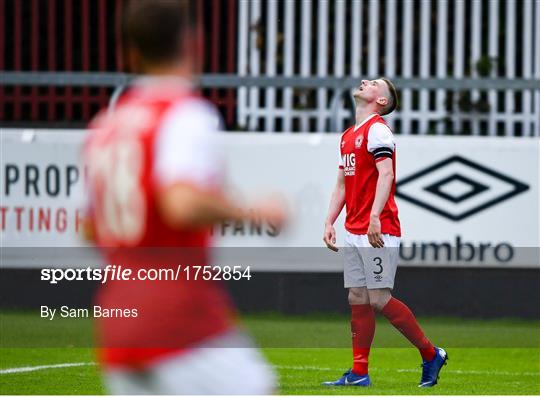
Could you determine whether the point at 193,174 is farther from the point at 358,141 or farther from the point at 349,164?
the point at 349,164

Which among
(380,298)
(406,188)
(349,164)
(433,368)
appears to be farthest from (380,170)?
(406,188)

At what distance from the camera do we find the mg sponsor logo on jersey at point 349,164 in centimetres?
882

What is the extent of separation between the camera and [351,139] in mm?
8812

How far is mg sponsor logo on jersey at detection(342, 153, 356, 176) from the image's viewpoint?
28.9 feet

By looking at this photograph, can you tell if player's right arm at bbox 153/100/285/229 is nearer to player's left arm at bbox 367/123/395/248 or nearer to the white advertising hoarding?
player's left arm at bbox 367/123/395/248

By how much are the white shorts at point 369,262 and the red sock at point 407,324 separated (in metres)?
0.13

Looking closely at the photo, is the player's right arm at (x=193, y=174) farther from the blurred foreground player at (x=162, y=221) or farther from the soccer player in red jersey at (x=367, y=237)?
the soccer player in red jersey at (x=367, y=237)

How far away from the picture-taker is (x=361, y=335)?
8.84 m

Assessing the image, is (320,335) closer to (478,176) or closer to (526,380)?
(478,176)

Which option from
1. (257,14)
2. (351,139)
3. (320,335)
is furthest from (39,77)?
(351,139)

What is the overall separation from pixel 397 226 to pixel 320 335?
4168 mm

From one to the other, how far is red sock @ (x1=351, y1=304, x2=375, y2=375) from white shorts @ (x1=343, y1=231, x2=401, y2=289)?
0.16 metres

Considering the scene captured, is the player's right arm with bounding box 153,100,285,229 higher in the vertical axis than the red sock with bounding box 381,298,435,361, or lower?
higher

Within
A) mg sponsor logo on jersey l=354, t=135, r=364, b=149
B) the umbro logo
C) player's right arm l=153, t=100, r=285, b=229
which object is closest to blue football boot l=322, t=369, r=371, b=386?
mg sponsor logo on jersey l=354, t=135, r=364, b=149
